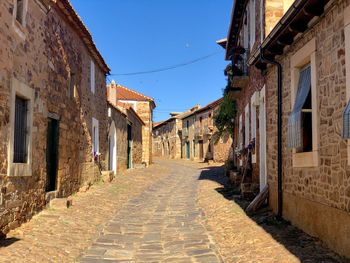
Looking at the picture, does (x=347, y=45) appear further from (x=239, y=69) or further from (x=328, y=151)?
(x=239, y=69)

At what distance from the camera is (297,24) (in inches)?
268

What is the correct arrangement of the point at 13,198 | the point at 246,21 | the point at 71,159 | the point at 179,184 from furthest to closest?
the point at 179,184
the point at 246,21
the point at 71,159
the point at 13,198

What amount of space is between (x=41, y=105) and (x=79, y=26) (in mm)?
3937

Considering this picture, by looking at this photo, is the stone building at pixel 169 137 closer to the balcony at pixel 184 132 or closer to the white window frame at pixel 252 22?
the balcony at pixel 184 132

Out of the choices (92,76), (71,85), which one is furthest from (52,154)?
(92,76)

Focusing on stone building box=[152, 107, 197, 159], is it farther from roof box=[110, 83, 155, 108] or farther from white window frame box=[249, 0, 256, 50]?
white window frame box=[249, 0, 256, 50]

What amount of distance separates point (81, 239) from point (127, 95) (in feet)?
83.2

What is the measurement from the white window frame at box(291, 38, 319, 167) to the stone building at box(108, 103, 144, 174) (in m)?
11.4

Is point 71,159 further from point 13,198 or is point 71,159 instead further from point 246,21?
point 246,21

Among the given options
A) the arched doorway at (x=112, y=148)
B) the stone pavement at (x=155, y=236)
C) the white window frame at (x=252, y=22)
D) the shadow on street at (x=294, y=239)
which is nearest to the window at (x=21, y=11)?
the stone pavement at (x=155, y=236)

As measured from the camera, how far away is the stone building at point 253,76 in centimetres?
1006

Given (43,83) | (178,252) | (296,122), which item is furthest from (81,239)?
(296,122)

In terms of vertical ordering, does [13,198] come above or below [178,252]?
above

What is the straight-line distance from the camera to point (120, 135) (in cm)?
2109
